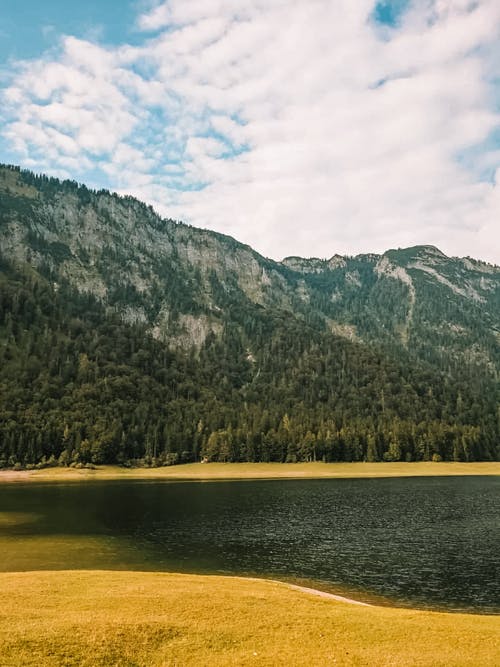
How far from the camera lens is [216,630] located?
81.1 feet

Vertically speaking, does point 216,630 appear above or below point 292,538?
above

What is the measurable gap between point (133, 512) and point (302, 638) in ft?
260

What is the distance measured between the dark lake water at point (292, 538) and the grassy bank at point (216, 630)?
53.2 feet

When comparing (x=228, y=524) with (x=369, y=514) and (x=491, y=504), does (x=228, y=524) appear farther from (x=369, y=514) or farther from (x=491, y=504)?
(x=491, y=504)

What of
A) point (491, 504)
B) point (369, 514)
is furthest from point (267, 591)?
point (491, 504)

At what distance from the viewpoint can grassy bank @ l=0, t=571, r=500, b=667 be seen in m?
21.0

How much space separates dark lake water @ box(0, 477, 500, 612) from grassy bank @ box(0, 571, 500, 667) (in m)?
16.2

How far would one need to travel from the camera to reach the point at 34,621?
24.3 meters

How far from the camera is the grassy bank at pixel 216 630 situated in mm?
21047

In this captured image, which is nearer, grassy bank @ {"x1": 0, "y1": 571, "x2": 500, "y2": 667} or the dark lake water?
grassy bank @ {"x1": 0, "y1": 571, "x2": 500, "y2": 667}

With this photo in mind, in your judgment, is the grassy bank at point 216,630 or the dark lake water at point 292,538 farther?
A: the dark lake water at point 292,538

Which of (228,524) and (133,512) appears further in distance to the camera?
(133,512)

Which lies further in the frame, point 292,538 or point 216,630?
point 292,538

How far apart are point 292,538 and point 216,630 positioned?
4833cm
